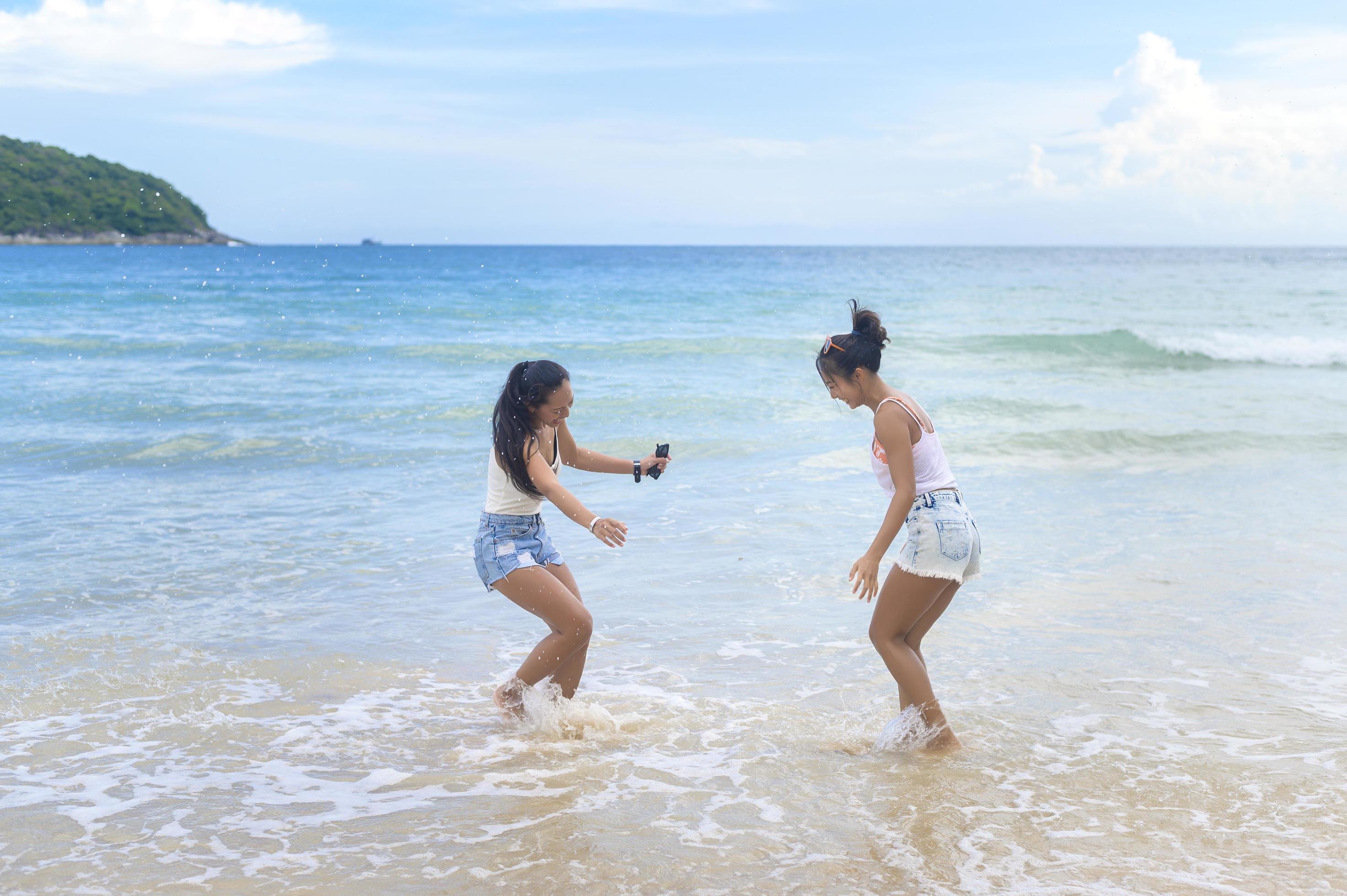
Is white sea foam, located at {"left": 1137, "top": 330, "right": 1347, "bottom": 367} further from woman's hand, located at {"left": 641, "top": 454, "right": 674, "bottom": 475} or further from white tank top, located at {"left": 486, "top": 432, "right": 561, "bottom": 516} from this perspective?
white tank top, located at {"left": 486, "top": 432, "right": 561, "bottom": 516}

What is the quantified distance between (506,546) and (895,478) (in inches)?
74.1

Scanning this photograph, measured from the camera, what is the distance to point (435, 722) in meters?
5.17

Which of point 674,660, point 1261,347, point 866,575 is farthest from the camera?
point 1261,347

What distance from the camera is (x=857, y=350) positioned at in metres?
4.42

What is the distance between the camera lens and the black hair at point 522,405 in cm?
480

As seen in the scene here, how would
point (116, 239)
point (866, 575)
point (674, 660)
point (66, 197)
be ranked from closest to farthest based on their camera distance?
point (866, 575)
point (674, 660)
point (66, 197)
point (116, 239)

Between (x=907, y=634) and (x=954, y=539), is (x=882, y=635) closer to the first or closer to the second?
(x=907, y=634)

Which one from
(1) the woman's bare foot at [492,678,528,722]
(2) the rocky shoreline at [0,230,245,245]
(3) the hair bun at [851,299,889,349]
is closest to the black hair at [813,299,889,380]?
(3) the hair bun at [851,299,889,349]

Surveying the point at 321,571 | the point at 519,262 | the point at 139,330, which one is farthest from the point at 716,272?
the point at 321,571

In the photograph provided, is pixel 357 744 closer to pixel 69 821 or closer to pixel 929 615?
pixel 69 821

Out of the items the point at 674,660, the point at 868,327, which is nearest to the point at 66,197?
the point at 674,660

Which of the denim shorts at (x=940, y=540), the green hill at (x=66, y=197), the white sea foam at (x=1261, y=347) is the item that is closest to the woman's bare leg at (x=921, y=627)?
the denim shorts at (x=940, y=540)

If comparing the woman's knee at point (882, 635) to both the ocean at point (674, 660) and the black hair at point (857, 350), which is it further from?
the black hair at point (857, 350)

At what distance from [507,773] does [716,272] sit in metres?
63.9
